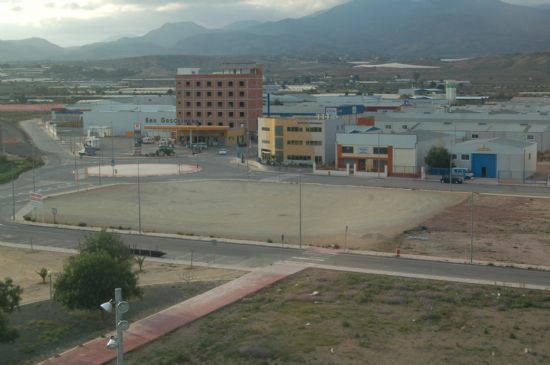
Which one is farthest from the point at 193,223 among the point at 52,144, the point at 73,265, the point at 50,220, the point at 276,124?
the point at 52,144

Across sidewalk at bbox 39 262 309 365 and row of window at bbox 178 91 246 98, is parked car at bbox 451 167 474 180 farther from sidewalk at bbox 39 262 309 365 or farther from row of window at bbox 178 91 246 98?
row of window at bbox 178 91 246 98

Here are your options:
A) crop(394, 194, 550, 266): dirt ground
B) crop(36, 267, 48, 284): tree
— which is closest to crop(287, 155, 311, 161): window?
crop(394, 194, 550, 266): dirt ground

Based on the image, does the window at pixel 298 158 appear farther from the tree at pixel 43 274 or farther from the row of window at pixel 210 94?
the tree at pixel 43 274

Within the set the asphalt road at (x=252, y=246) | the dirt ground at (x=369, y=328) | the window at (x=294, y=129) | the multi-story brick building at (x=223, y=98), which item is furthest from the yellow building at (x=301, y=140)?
the dirt ground at (x=369, y=328)

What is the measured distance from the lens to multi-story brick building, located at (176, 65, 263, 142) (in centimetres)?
8931

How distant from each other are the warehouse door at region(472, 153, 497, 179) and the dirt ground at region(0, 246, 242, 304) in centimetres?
3195

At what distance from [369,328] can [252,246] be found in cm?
1325

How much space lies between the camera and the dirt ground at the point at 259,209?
124 ft

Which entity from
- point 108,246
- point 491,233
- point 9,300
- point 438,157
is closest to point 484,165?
point 438,157

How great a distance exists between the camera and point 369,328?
70.2 ft

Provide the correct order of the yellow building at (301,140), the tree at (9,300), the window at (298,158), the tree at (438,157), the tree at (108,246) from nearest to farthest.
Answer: the tree at (9,300) < the tree at (108,246) < the tree at (438,157) < the yellow building at (301,140) < the window at (298,158)

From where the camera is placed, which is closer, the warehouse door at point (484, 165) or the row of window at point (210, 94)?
the warehouse door at point (484, 165)

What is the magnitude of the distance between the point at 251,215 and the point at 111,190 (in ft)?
43.7

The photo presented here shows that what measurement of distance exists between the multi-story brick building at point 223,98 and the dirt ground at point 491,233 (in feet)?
155
